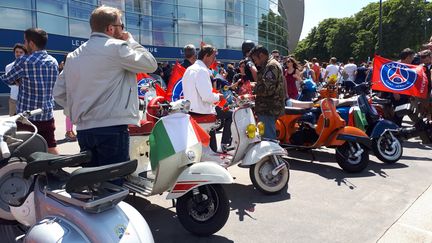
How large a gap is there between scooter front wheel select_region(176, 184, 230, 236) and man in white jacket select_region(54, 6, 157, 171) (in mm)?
914

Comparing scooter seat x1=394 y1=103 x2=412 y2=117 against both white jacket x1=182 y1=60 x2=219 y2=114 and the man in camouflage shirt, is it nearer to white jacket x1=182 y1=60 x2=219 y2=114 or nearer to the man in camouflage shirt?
the man in camouflage shirt

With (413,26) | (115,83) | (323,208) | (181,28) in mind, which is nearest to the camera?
(115,83)

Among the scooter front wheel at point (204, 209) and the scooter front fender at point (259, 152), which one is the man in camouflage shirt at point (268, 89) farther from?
the scooter front wheel at point (204, 209)

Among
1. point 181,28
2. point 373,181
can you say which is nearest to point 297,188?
point 373,181

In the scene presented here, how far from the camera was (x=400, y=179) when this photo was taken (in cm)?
535

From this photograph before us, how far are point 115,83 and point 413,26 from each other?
168ft

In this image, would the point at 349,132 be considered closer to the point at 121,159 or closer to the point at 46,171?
the point at 121,159

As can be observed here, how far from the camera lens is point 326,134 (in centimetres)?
587

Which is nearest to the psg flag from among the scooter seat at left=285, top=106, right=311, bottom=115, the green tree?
the scooter seat at left=285, top=106, right=311, bottom=115

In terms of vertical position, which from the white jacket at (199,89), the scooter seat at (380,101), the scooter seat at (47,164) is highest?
the white jacket at (199,89)

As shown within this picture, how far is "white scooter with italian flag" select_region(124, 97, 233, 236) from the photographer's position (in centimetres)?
347

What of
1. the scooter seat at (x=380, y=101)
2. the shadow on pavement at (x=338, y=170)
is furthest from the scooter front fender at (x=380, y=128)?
the scooter seat at (x=380, y=101)

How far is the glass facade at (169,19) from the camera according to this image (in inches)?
809

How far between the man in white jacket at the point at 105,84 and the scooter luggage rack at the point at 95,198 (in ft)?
1.40
